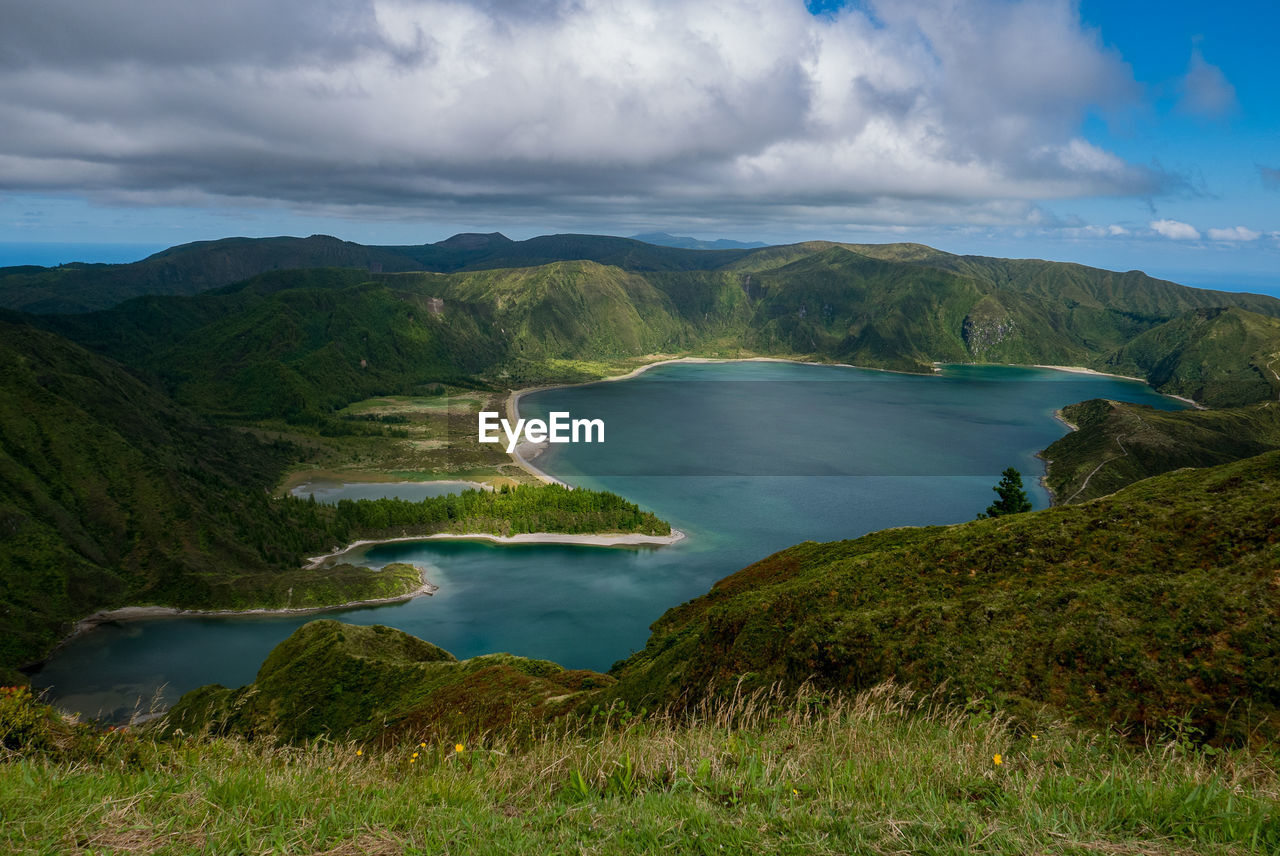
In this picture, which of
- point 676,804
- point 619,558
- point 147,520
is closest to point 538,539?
point 619,558

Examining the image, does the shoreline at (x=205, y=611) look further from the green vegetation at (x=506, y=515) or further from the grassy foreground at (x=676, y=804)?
the grassy foreground at (x=676, y=804)

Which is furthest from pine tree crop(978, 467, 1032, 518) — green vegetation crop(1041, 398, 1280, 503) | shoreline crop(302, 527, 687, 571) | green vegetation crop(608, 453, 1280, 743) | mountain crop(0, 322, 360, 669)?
mountain crop(0, 322, 360, 669)

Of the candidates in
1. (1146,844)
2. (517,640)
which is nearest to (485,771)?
(1146,844)

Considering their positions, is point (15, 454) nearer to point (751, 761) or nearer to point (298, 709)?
point (298, 709)

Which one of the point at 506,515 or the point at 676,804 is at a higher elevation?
the point at 676,804

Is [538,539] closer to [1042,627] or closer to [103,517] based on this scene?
[103,517]

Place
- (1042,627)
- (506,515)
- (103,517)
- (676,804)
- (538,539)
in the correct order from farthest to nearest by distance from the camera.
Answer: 1. (506,515)
2. (538,539)
3. (103,517)
4. (1042,627)
5. (676,804)

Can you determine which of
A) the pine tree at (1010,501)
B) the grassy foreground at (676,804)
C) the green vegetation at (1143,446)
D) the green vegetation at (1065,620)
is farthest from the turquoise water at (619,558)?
the grassy foreground at (676,804)
